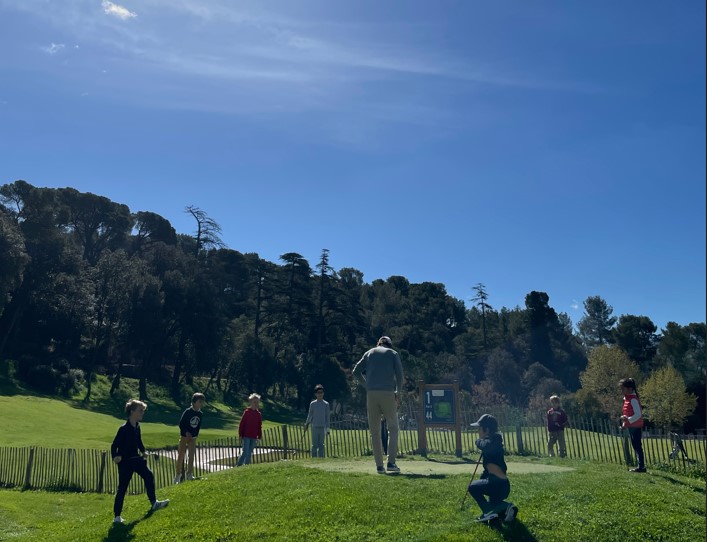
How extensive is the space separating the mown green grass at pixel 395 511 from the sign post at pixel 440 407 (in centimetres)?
536

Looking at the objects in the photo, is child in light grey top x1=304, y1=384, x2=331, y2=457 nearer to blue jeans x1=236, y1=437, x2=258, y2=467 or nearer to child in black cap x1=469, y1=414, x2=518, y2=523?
blue jeans x1=236, y1=437, x2=258, y2=467

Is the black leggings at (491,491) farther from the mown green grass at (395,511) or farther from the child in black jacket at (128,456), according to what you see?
the child in black jacket at (128,456)

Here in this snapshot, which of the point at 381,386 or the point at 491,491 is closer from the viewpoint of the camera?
the point at 491,491

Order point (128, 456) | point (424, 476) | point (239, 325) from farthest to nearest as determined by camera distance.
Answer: point (239, 325)
point (424, 476)
point (128, 456)

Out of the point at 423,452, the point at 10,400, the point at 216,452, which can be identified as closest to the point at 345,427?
Answer: the point at 216,452

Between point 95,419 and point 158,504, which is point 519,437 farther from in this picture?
point 95,419

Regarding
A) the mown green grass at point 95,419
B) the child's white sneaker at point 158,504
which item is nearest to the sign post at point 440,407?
the child's white sneaker at point 158,504

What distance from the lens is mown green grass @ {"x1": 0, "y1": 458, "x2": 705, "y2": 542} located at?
26.3 ft

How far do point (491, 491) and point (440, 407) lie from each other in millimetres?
8840

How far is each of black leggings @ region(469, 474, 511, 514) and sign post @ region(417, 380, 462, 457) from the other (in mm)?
8474

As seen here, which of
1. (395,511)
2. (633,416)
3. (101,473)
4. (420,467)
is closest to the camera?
(395,511)

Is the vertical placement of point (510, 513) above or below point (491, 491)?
below

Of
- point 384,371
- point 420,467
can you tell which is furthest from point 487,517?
point 420,467

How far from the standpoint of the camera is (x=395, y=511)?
338 inches
